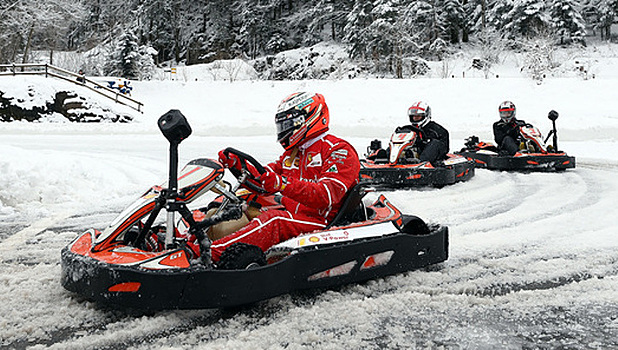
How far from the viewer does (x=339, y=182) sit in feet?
11.7

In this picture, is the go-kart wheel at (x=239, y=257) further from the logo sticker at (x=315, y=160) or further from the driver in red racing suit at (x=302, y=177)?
the logo sticker at (x=315, y=160)

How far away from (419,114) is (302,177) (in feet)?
17.2

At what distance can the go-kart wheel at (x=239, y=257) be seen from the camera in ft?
9.65

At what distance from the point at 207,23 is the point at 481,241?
4552 cm

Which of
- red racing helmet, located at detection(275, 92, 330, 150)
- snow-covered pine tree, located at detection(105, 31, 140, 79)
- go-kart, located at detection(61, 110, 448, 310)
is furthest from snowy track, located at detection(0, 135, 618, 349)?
snow-covered pine tree, located at detection(105, 31, 140, 79)

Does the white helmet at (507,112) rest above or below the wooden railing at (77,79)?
below

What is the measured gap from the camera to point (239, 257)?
9.68ft

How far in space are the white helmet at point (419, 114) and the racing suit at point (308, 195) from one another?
512cm

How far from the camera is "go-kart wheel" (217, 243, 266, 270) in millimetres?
2941

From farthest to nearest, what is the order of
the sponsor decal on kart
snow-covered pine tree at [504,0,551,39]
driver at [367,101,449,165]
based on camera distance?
1. snow-covered pine tree at [504,0,551,39]
2. driver at [367,101,449,165]
3. the sponsor decal on kart

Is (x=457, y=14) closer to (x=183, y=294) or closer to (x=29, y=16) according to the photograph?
(x=29, y=16)

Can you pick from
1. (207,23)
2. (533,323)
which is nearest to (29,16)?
(207,23)

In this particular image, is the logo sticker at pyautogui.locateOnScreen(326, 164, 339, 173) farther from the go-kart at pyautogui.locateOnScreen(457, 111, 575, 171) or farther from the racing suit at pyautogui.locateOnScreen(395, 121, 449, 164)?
the go-kart at pyautogui.locateOnScreen(457, 111, 575, 171)

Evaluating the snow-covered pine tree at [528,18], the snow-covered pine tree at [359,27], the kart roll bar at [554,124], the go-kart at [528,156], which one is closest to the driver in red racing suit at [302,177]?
the go-kart at [528,156]
